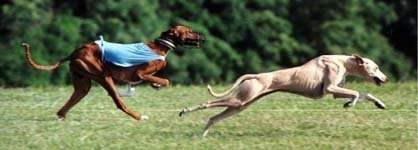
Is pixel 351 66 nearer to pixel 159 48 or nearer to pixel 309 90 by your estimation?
pixel 309 90

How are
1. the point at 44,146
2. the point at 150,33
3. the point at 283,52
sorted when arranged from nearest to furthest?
the point at 44,146 → the point at 150,33 → the point at 283,52

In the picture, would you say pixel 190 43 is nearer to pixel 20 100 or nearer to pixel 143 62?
pixel 143 62

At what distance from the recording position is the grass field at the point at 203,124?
30.6ft

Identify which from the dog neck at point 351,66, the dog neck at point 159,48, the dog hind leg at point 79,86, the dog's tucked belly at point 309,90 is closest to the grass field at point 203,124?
the dog hind leg at point 79,86

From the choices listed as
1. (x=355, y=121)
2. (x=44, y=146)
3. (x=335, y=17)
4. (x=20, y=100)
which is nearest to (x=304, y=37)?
(x=335, y=17)

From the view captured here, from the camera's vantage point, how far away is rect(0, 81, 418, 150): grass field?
9.31 meters

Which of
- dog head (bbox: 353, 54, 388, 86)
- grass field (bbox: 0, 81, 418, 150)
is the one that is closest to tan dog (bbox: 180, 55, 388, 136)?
dog head (bbox: 353, 54, 388, 86)

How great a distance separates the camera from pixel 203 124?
10758 mm

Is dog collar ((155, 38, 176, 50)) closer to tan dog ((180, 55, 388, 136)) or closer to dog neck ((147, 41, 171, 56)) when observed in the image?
dog neck ((147, 41, 171, 56))

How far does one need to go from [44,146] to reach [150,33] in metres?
13.9

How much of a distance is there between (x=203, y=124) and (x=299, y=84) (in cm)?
144

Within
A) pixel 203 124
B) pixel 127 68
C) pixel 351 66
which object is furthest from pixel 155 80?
pixel 351 66

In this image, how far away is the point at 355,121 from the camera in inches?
428

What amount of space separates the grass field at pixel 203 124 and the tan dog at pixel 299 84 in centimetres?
29
